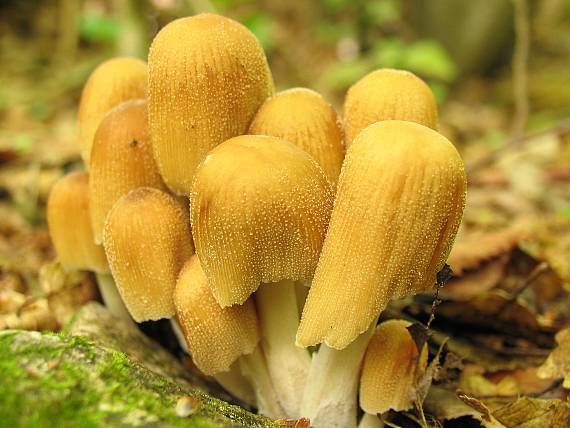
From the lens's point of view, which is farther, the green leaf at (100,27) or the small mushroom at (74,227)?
the green leaf at (100,27)

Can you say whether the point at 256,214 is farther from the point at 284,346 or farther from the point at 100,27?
the point at 100,27

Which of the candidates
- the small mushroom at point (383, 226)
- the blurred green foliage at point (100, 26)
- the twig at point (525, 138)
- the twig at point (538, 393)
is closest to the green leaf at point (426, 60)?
the twig at point (525, 138)

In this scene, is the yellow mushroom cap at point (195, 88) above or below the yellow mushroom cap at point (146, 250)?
above

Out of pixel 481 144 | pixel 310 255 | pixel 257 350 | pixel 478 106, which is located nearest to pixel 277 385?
pixel 257 350

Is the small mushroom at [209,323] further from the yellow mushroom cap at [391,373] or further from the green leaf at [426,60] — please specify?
the green leaf at [426,60]

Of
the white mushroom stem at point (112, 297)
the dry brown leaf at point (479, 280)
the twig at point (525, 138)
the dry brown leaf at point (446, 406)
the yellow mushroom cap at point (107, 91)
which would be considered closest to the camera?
the dry brown leaf at point (446, 406)

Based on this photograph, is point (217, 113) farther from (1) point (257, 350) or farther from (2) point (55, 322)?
(2) point (55, 322)

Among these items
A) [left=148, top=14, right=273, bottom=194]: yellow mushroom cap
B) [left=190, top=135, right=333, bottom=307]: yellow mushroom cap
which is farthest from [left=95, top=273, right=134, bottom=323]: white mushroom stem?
[left=190, top=135, right=333, bottom=307]: yellow mushroom cap

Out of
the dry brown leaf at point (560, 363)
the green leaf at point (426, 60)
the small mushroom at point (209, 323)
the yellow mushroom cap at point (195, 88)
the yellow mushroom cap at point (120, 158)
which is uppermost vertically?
the yellow mushroom cap at point (195, 88)
